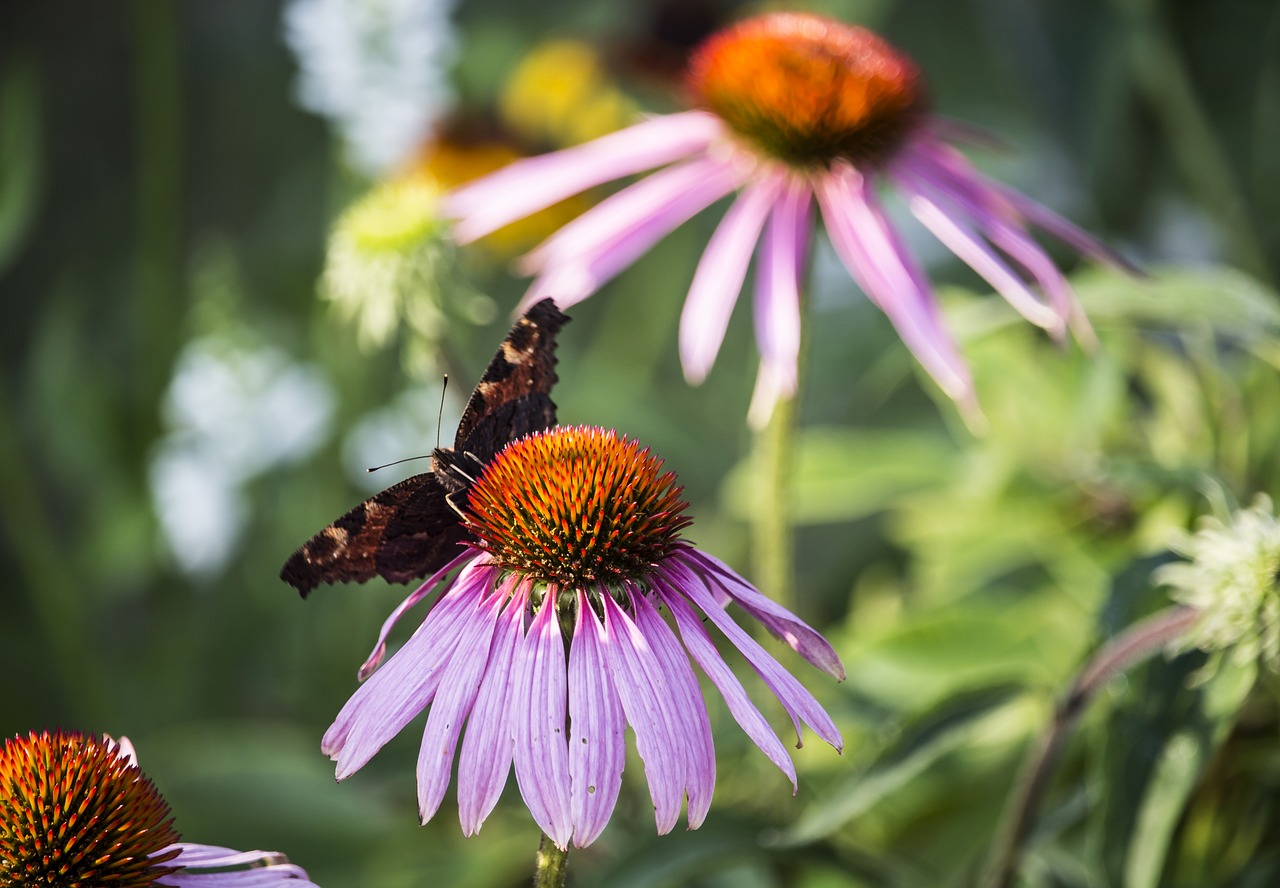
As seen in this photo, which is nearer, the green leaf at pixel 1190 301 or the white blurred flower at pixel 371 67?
the green leaf at pixel 1190 301

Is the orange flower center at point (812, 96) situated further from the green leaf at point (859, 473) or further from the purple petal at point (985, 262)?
the green leaf at point (859, 473)

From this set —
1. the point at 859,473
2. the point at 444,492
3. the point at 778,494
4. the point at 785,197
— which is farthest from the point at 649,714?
the point at 859,473

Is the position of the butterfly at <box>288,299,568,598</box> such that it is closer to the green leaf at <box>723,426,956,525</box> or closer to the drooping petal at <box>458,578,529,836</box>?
the drooping petal at <box>458,578,529,836</box>

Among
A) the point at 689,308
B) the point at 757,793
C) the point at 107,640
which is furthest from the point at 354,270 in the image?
the point at 107,640

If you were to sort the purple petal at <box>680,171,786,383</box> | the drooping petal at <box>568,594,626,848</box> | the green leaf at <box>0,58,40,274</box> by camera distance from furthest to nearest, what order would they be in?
1. the green leaf at <box>0,58,40,274</box>
2. the purple petal at <box>680,171,786,383</box>
3. the drooping petal at <box>568,594,626,848</box>

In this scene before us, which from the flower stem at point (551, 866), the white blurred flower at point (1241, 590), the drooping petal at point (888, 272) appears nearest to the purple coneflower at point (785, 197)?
the drooping petal at point (888, 272)

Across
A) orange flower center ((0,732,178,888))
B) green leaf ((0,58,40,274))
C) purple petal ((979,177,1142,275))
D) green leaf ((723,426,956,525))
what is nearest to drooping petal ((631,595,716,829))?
orange flower center ((0,732,178,888))

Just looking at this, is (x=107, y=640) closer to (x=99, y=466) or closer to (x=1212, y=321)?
(x=99, y=466)
